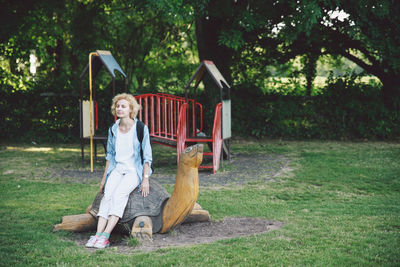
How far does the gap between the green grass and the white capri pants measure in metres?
0.49

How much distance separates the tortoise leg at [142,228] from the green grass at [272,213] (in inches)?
14.8

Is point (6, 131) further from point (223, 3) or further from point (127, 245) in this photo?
point (127, 245)

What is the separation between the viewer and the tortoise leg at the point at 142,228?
5293mm

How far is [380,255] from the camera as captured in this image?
473 centimetres

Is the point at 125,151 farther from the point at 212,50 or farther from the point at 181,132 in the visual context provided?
the point at 212,50

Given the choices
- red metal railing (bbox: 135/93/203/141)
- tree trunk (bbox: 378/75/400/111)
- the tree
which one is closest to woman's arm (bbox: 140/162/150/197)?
red metal railing (bbox: 135/93/203/141)

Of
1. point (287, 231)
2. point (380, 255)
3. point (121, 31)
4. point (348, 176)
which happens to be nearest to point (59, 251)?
point (287, 231)

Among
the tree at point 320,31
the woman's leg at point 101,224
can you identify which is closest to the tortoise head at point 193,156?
the woman's leg at point 101,224

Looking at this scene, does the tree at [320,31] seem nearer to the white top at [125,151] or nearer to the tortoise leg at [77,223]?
the white top at [125,151]

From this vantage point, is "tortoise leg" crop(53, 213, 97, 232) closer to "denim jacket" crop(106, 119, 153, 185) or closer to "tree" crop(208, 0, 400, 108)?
"denim jacket" crop(106, 119, 153, 185)

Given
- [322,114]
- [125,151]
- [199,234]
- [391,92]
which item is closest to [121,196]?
[125,151]

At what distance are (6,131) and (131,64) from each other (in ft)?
22.0

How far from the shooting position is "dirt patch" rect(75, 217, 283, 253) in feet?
17.1

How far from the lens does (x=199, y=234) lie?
18.8 ft
